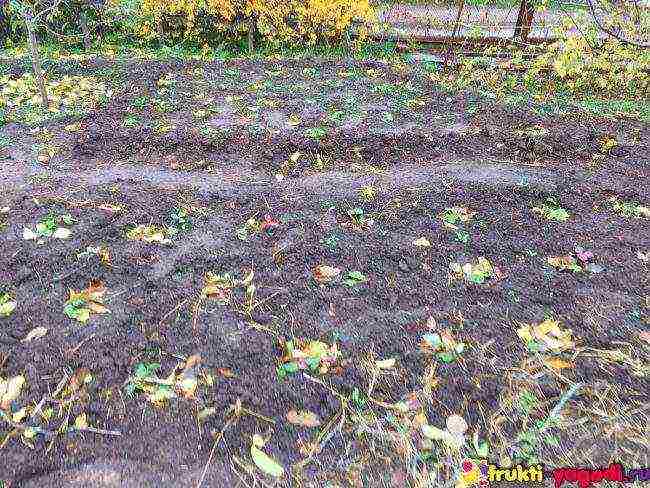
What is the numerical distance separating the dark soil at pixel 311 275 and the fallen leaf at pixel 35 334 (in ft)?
0.14

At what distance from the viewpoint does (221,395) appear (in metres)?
2.24

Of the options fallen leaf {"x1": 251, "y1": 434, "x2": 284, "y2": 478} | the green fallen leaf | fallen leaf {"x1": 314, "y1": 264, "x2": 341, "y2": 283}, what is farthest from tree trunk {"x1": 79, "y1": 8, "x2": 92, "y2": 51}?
fallen leaf {"x1": 251, "y1": 434, "x2": 284, "y2": 478}

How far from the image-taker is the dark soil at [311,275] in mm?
2076

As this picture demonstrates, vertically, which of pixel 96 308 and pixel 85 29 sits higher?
pixel 85 29

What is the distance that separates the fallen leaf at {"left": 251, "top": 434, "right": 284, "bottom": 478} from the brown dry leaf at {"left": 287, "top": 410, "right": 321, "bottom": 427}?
164 mm

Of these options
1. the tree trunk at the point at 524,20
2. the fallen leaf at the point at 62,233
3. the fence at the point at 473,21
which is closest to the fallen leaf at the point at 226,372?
the fallen leaf at the point at 62,233

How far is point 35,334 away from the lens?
2502 millimetres

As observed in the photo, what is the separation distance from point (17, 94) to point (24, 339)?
4085mm

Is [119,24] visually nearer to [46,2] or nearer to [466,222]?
[46,2]

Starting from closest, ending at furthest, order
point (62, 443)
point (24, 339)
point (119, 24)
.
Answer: point (62, 443)
point (24, 339)
point (119, 24)

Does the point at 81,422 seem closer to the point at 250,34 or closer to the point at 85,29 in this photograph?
the point at 250,34

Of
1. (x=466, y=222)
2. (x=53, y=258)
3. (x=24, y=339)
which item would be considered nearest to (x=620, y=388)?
(x=466, y=222)

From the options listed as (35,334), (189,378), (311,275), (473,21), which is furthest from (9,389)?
(473,21)

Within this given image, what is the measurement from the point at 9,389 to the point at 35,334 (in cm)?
35
